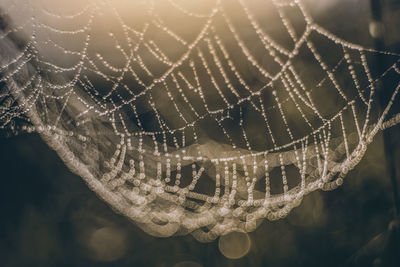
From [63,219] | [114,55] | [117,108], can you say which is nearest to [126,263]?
[63,219]

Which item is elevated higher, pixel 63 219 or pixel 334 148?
pixel 334 148

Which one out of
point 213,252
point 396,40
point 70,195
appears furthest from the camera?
point 70,195

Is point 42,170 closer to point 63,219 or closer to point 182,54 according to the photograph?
point 63,219

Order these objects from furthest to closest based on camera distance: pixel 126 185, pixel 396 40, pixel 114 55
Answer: pixel 126 185, pixel 114 55, pixel 396 40

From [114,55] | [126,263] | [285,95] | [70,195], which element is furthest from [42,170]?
[285,95]

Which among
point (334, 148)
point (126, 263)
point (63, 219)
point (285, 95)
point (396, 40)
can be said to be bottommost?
point (126, 263)

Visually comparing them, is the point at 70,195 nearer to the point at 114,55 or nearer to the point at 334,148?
the point at 114,55

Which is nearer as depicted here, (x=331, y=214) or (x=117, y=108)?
(x=117, y=108)
